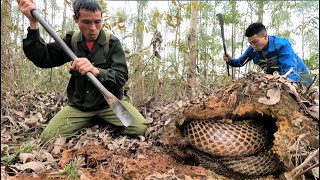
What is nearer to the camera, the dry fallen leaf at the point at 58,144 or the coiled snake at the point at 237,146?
the coiled snake at the point at 237,146

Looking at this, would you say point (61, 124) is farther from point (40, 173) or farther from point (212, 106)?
point (212, 106)

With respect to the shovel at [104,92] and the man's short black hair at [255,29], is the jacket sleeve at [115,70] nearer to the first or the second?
the shovel at [104,92]

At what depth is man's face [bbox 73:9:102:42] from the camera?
122 inches

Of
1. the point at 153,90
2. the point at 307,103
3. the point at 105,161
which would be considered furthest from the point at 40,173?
the point at 153,90

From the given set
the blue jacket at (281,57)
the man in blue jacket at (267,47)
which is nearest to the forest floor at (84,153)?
the blue jacket at (281,57)

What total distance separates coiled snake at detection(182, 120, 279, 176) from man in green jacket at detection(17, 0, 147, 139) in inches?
33.9

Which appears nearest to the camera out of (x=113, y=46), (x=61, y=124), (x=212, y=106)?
(x=212, y=106)

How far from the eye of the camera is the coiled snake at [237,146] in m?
2.57

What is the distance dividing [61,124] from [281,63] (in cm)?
266

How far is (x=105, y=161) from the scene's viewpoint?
2.58 metres

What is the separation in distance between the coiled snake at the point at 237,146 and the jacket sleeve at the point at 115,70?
36.4 inches

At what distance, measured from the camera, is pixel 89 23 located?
3.19 metres

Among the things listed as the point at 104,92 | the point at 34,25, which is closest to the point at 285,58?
the point at 104,92

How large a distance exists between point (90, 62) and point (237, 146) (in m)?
1.53
